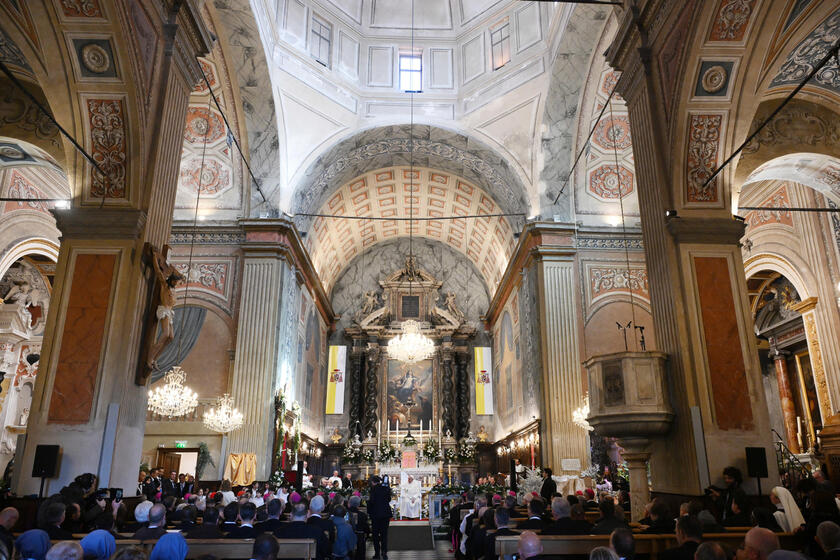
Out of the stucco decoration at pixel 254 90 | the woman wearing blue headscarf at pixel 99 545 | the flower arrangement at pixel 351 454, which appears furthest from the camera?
the flower arrangement at pixel 351 454

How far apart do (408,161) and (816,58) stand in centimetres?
1147

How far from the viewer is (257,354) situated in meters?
13.7

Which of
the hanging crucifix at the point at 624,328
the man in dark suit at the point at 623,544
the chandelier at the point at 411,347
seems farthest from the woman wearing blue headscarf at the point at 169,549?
the chandelier at the point at 411,347

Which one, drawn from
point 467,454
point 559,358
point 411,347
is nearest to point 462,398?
point 467,454

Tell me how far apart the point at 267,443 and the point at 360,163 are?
28.2 feet

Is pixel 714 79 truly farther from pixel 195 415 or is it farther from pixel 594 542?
pixel 195 415

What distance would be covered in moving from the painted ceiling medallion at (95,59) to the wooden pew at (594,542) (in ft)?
21.3

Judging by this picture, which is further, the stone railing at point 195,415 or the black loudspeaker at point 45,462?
the stone railing at point 195,415

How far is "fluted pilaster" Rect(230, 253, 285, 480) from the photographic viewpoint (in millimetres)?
12953

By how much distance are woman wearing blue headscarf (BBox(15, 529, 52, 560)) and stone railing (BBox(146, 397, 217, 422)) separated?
404 inches

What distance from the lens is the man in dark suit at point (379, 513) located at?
8.73 meters

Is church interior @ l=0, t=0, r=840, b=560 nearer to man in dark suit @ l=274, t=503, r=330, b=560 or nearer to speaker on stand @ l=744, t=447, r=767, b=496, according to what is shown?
speaker on stand @ l=744, t=447, r=767, b=496

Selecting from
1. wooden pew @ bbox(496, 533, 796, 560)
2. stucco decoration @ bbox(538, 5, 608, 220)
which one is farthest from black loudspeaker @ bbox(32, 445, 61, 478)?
stucco decoration @ bbox(538, 5, 608, 220)

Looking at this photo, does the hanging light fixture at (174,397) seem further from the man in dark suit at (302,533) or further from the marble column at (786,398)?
the marble column at (786,398)
